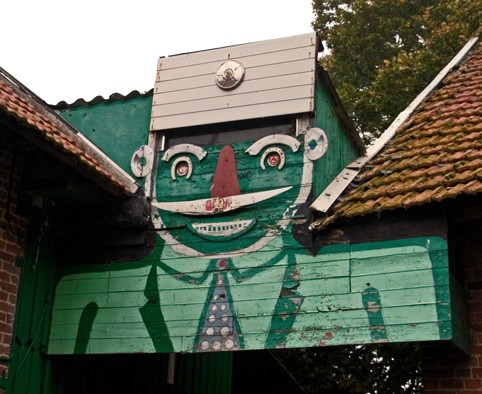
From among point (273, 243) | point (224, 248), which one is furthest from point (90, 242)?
point (273, 243)

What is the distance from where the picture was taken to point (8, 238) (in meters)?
8.01

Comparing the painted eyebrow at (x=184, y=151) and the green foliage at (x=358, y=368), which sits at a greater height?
the painted eyebrow at (x=184, y=151)

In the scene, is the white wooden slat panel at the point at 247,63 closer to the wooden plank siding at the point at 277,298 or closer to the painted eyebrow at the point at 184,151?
the painted eyebrow at the point at 184,151

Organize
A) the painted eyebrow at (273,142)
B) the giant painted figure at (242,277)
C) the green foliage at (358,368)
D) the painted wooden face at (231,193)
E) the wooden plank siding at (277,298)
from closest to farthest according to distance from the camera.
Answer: the wooden plank siding at (277,298)
the giant painted figure at (242,277)
the painted wooden face at (231,193)
the painted eyebrow at (273,142)
the green foliage at (358,368)

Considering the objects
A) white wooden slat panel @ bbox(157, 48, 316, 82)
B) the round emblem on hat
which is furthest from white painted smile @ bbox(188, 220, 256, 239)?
white wooden slat panel @ bbox(157, 48, 316, 82)

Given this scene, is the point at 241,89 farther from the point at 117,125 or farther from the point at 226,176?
the point at 117,125

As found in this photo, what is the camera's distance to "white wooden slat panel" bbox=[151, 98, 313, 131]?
26.1 feet

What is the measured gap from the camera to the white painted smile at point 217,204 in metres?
7.80

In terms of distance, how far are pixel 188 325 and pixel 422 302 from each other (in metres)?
2.35

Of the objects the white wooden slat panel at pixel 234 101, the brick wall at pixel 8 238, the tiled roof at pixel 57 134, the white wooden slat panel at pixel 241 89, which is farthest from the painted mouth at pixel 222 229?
the brick wall at pixel 8 238

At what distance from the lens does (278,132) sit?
8.06m

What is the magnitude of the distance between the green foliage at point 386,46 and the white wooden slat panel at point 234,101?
652 cm

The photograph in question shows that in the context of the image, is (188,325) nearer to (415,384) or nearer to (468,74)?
(468,74)

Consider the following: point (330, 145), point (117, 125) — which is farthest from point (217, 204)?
point (117, 125)
